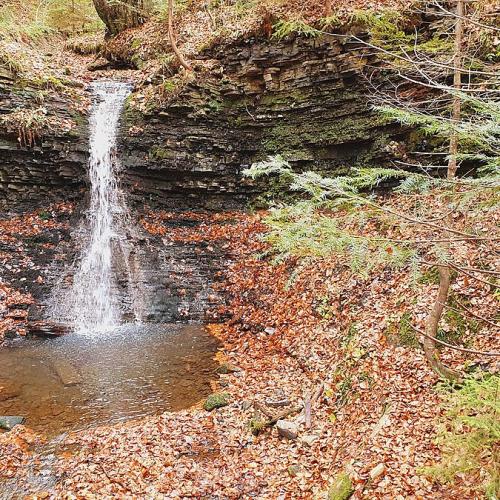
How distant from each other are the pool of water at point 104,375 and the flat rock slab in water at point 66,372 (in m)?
0.02

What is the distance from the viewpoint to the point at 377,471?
4.09m

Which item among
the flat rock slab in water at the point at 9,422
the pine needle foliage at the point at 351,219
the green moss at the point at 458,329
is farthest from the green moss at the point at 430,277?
the flat rock slab in water at the point at 9,422

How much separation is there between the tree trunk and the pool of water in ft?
43.5

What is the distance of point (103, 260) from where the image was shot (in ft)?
38.0

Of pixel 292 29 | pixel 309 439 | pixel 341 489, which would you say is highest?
pixel 292 29

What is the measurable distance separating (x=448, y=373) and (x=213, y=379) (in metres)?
4.37

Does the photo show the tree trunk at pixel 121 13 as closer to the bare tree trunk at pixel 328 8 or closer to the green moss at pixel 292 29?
the green moss at pixel 292 29

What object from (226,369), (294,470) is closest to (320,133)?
(226,369)

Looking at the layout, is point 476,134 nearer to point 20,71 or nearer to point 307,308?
point 307,308

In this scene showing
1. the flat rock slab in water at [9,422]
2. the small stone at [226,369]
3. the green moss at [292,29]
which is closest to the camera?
the flat rock slab in water at [9,422]

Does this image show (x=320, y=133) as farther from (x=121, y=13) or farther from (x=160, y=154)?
(x=121, y=13)

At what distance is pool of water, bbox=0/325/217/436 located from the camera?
6645 mm

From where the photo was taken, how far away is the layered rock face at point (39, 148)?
1165 centimetres

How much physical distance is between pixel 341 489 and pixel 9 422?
17.2 ft
